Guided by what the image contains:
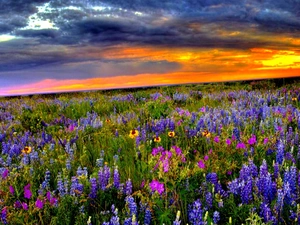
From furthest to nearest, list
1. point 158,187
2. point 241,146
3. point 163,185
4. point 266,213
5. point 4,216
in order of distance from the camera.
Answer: point 241,146 < point 163,185 < point 158,187 < point 4,216 < point 266,213

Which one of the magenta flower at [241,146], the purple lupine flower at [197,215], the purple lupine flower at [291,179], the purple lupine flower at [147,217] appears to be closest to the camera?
the purple lupine flower at [197,215]

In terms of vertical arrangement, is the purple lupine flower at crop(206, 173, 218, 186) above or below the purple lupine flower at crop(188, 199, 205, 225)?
above

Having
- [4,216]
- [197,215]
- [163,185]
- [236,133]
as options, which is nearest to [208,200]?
[197,215]

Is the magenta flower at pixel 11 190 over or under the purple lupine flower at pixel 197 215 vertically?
over

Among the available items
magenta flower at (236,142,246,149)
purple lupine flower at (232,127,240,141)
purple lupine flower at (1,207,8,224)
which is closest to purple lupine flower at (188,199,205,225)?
purple lupine flower at (1,207,8,224)

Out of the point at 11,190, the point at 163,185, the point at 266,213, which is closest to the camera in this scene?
the point at 266,213

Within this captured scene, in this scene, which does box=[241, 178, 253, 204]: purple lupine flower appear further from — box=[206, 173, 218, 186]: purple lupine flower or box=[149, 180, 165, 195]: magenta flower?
box=[149, 180, 165, 195]: magenta flower

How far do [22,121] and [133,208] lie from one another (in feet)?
16.4

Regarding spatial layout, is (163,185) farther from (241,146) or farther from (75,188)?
(241,146)

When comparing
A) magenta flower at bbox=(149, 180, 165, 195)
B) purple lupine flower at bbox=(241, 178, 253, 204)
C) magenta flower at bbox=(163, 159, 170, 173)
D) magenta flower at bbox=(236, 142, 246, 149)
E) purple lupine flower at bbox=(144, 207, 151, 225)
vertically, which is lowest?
purple lupine flower at bbox=(144, 207, 151, 225)

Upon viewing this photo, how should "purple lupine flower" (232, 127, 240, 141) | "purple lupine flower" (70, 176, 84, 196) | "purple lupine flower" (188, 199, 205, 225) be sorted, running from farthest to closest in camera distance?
"purple lupine flower" (232, 127, 240, 141) < "purple lupine flower" (70, 176, 84, 196) < "purple lupine flower" (188, 199, 205, 225)

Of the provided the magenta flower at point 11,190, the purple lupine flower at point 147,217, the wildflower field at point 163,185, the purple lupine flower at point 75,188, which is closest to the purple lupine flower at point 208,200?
the wildflower field at point 163,185

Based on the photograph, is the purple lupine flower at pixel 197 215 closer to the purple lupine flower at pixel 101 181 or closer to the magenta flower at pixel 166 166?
the magenta flower at pixel 166 166

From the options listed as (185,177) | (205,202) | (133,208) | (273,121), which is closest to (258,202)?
(205,202)
